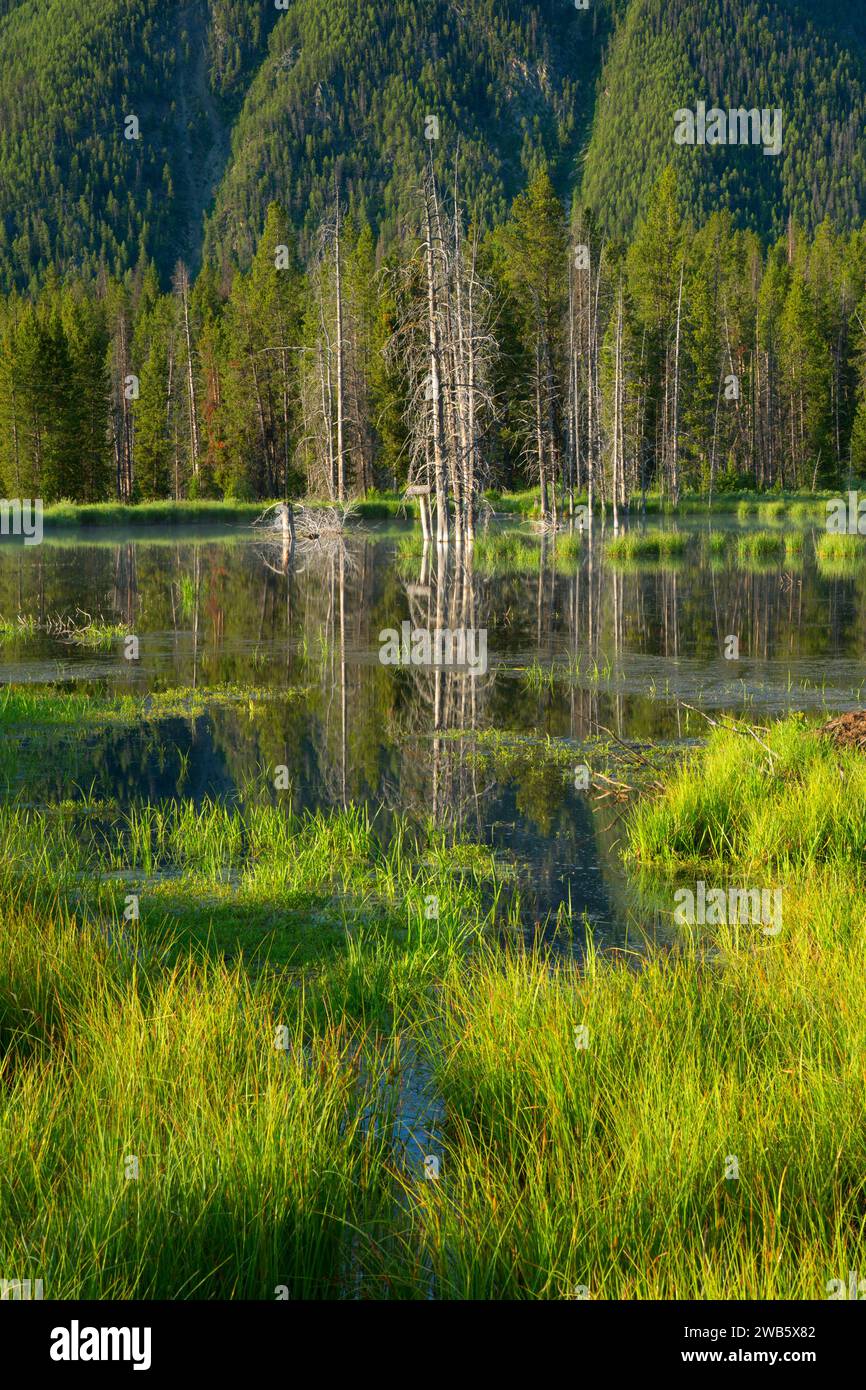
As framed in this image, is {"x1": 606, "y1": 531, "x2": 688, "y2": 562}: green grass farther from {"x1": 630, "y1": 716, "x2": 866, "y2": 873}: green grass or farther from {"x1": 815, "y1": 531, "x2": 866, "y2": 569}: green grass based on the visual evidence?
{"x1": 630, "y1": 716, "x2": 866, "y2": 873}: green grass

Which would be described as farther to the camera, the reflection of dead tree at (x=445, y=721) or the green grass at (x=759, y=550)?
the green grass at (x=759, y=550)

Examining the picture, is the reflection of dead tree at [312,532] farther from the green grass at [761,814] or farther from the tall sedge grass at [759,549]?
the green grass at [761,814]

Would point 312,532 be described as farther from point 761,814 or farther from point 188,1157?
point 188,1157

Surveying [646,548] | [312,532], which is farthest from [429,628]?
[312,532]

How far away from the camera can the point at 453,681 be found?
63.4ft

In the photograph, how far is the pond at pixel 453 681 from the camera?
11.9m

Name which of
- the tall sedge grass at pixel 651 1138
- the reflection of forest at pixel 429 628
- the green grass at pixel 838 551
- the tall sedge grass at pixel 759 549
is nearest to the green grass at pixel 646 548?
the reflection of forest at pixel 429 628

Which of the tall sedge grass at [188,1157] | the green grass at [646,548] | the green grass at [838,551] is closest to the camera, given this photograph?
the tall sedge grass at [188,1157]

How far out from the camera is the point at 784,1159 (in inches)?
183

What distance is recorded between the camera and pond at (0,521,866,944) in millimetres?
11922

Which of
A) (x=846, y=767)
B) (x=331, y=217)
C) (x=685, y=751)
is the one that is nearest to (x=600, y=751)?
(x=685, y=751)

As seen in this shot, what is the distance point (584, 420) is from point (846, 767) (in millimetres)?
66221

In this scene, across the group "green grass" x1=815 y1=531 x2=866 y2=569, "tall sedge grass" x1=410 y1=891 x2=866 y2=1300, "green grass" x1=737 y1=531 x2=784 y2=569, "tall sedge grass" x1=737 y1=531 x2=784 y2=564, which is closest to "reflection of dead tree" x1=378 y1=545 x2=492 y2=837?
"tall sedge grass" x1=410 y1=891 x2=866 y2=1300

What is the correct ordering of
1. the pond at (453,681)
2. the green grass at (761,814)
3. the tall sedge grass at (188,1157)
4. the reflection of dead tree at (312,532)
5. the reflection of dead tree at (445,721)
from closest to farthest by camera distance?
the tall sedge grass at (188,1157) → the green grass at (761,814) → the reflection of dead tree at (445,721) → the pond at (453,681) → the reflection of dead tree at (312,532)
